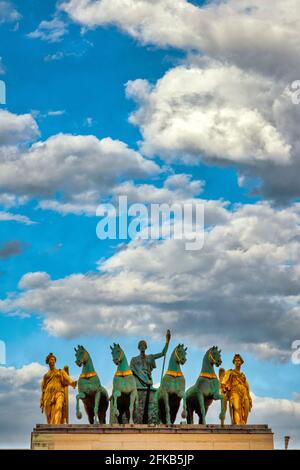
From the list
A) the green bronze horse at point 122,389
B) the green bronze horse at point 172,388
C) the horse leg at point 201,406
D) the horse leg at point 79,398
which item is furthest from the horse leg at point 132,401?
the horse leg at point 201,406

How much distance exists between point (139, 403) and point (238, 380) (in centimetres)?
409

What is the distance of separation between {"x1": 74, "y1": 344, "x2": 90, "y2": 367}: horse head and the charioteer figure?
2241 mm

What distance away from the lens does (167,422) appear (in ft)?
147

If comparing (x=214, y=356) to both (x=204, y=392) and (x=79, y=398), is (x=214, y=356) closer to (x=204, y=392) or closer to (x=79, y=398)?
(x=204, y=392)

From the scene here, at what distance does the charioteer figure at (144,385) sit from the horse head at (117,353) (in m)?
1.76

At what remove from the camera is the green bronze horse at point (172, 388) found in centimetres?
4525

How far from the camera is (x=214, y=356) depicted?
45906mm

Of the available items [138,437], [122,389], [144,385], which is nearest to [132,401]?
[122,389]

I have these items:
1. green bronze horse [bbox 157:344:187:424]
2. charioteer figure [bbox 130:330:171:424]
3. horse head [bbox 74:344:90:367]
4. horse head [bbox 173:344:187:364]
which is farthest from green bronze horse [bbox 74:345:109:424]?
horse head [bbox 173:344:187:364]

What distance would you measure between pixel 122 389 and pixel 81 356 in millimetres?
2222

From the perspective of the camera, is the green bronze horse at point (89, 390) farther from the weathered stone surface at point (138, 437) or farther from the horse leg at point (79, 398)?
the weathered stone surface at point (138, 437)
